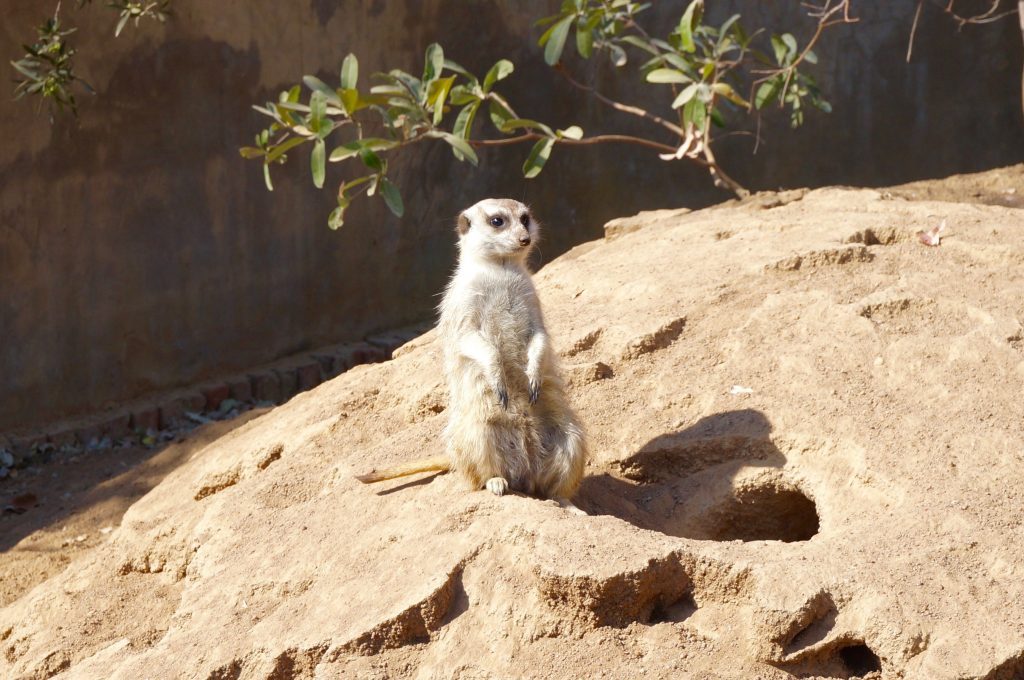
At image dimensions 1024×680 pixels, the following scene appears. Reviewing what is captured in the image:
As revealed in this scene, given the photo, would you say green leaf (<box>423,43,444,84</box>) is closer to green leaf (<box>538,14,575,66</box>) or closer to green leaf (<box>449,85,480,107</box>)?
green leaf (<box>449,85,480,107</box>)

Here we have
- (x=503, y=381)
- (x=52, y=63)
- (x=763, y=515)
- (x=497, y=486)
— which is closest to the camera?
(x=497, y=486)

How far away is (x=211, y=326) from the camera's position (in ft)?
19.3

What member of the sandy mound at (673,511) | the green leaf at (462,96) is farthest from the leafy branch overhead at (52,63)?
the sandy mound at (673,511)

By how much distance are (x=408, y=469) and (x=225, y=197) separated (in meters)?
3.14

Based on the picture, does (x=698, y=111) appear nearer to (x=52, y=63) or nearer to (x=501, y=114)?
(x=501, y=114)

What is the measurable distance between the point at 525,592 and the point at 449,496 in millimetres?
530

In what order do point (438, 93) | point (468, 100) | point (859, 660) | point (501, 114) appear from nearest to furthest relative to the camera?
1. point (859, 660)
2. point (438, 93)
3. point (468, 100)
4. point (501, 114)

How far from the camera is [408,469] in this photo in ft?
10.2

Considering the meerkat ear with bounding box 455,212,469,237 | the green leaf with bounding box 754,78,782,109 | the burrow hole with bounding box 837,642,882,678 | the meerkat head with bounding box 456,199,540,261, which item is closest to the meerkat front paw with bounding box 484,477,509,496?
the meerkat head with bounding box 456,199,540,261

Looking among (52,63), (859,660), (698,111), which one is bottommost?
(859,660)

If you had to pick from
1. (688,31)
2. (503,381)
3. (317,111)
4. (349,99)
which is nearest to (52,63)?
(317,111)

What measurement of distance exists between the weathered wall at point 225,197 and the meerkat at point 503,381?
2739 mm

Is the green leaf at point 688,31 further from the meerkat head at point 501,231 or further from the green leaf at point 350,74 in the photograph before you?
the meerkat head at point 501,231

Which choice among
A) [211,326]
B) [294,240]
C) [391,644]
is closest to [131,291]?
[211,326]
